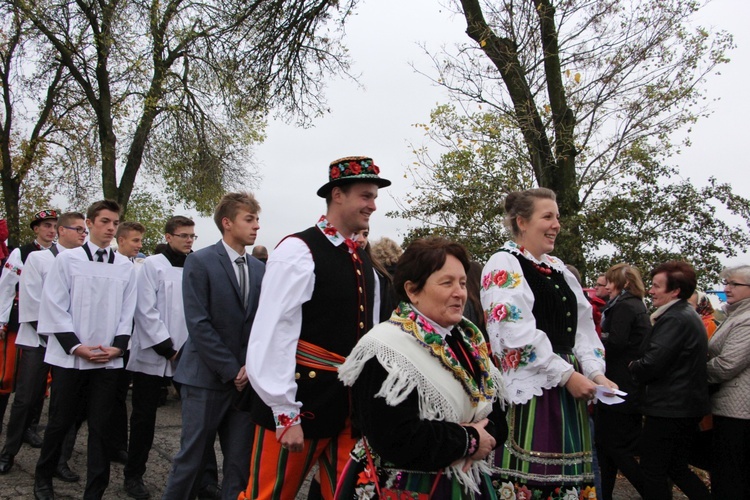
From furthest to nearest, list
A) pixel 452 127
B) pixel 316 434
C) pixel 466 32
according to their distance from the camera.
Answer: pixel 466 32, pixel 452 127, pixel 316 434

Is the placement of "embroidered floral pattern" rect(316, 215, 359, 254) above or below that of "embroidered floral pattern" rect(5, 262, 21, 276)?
above

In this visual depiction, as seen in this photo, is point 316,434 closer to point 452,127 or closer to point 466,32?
point 452,127

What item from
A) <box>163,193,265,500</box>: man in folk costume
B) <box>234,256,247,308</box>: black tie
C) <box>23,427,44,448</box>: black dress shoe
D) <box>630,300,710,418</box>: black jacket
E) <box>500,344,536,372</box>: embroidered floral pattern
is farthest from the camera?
<box>23,427,44,448</box>: black dress shoe

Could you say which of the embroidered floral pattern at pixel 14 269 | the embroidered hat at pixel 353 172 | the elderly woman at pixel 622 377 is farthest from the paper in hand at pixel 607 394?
the embroidered floral pattern at pixel 14 269

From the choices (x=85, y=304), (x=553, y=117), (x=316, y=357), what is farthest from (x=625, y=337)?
(x=85, y=304)

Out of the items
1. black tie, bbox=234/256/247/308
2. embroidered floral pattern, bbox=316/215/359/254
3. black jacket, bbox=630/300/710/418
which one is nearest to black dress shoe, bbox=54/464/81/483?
black tie, bbox=234/256/247/308

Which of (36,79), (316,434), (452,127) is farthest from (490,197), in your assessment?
(36,79)

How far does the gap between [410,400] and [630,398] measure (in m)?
3.38

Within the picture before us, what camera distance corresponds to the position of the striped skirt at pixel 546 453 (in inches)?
120

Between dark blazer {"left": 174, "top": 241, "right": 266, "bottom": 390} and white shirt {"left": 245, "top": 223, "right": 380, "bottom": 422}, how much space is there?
3.63ft

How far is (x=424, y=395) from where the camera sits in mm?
2207

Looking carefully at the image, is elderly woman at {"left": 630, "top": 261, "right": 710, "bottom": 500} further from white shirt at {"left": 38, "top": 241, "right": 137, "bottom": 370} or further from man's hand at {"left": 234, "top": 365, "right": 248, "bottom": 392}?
white shirt at {"left": 38, "top": 241, "right": 137, "bottom": 370}

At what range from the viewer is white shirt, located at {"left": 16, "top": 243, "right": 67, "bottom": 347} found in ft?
17.8

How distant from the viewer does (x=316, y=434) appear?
2779mm
